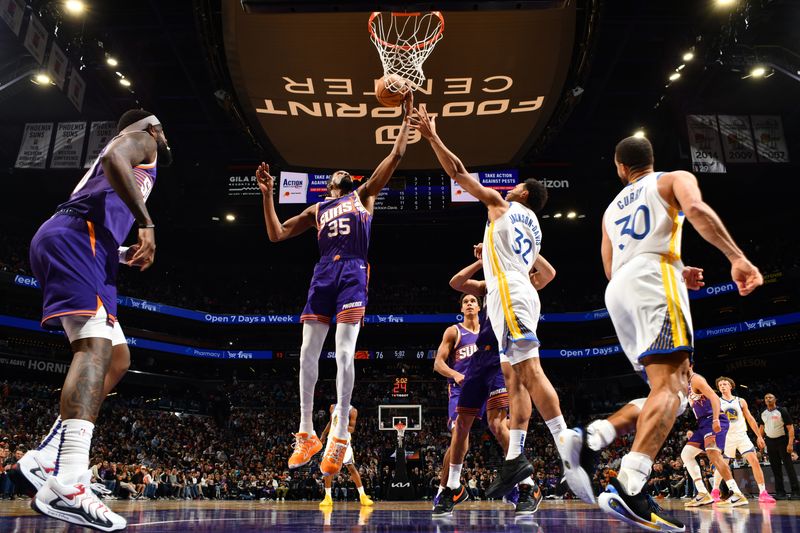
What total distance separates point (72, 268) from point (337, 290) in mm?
2387

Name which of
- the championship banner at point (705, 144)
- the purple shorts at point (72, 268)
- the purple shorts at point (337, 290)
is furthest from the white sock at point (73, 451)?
the championship banner at point (705, 144)

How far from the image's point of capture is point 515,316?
184 inches

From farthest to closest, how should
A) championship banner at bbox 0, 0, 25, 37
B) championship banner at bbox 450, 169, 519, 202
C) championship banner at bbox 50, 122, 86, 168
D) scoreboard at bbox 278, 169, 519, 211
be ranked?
championship banner at bbox 450, 169, 519, 202 → championship banner at bbox 50, 122, 86, 168 → scoreboard at bbox 278, 169, 519, 211 → championship banner at bbox 0, 0, 25, 37

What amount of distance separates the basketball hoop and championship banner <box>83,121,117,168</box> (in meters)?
13.1

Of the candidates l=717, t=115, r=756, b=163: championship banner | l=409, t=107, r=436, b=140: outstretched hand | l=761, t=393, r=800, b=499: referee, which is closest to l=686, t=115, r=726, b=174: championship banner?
l=717, t=115, r=756, b=163: championship banner

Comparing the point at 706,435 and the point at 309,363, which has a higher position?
the point at 309,363

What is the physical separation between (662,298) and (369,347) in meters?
30.6

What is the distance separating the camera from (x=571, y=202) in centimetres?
2494

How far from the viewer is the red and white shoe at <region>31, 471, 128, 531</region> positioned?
2818mm

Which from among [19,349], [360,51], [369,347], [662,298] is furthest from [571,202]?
[19,349]

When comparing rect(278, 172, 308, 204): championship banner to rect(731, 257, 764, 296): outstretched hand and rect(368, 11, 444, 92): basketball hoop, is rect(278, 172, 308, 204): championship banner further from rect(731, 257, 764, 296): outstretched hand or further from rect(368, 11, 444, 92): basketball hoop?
rect(731, 257, 764, 296): outstretched hand

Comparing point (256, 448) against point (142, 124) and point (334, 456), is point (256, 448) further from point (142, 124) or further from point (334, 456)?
point (142, 124)

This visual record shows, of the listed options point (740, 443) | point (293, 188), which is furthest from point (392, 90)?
point (293, 188)

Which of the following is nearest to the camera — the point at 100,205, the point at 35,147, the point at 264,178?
the point at 100,205
